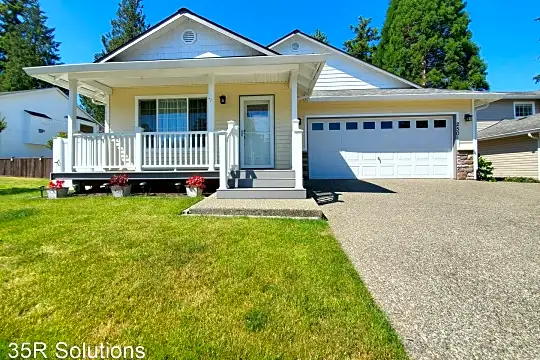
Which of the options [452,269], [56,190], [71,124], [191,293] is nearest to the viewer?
[191,293]

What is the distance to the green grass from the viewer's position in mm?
1875

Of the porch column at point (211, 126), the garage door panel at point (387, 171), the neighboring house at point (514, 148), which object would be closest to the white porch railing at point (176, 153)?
the porch column at point (211, 126)

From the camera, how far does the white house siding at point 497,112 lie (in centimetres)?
1731

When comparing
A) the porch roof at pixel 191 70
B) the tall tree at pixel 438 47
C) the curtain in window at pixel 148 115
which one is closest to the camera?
the porch roof at pixel 191 70

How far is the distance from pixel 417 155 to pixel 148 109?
914 centimetres

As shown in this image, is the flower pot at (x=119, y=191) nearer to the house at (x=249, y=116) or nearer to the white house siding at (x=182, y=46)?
the house at (x=249, y=116)

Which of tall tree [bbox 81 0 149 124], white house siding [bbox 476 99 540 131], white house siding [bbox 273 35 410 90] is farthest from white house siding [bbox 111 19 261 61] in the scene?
tall tree [bbox 81 0 149 124]

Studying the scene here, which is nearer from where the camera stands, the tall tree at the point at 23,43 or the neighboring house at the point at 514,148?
the neighboring house at the point at 514,148

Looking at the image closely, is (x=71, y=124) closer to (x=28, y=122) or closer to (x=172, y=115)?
(x=172, y=115)

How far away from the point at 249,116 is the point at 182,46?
9.17 feet

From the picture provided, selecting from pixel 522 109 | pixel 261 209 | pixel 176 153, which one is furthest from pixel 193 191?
pixel 522 109

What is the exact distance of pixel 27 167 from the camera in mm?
16688

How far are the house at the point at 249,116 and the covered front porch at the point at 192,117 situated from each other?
30 mm

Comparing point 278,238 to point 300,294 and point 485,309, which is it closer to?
point 300,294
